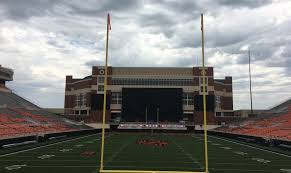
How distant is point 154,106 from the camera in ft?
207

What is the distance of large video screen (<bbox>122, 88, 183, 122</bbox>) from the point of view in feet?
206

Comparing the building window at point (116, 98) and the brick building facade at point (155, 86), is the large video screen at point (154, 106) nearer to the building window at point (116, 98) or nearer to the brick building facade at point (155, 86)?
the brick building facade at point (155, 86)

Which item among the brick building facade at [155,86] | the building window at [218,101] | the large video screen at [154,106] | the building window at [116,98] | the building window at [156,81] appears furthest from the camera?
the building window at [218,101]

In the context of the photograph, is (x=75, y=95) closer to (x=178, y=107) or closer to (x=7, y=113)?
(x=178, y=107)

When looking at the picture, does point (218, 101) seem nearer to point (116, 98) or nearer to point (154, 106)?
point (154, 106)

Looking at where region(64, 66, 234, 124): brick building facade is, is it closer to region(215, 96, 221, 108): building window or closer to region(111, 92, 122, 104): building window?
region(111, 92, 122, 104): building window

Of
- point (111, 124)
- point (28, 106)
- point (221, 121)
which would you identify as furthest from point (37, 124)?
point (221, 121)

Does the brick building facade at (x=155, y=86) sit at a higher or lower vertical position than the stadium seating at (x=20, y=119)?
higher

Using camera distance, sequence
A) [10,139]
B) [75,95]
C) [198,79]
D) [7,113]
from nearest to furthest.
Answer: [10,139] → [7,113] → [198,79] → [75,95]

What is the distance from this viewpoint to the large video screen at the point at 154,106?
6272 cm

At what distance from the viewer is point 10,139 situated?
25.4 metres

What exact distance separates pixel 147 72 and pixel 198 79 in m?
11.6

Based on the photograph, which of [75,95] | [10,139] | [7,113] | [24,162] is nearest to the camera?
[24,162]

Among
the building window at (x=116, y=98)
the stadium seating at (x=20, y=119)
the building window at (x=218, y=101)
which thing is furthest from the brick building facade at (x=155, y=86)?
the stadium seating at (x=20, y=119)
